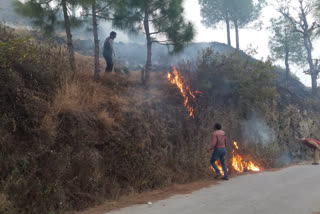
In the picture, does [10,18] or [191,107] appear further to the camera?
[10,18]

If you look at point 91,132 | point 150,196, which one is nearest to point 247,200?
point 150,196

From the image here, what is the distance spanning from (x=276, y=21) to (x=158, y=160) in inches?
1023

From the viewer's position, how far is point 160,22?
13.1 m

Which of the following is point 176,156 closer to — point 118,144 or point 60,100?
point 118,144

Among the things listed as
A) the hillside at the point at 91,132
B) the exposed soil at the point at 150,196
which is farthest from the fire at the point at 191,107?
the exposed soil at the point at 150,196

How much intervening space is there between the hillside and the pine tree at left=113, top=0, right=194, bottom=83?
1593 millimetres

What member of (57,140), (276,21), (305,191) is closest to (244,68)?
(305,191)

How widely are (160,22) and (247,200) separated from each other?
8943 mm

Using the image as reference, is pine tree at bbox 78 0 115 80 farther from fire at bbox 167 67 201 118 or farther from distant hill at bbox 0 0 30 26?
distant hill at bbox 0 0 30 26

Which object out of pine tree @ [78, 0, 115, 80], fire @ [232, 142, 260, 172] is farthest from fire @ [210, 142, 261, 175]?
pine tree @ [78, 0, 115, 80]

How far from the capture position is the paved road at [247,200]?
5.77 metres

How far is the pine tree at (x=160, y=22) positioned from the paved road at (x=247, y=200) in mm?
6721

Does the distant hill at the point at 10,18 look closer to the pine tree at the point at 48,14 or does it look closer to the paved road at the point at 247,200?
the pine tree at the point at 48,14

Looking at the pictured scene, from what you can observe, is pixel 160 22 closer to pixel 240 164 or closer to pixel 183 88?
pixel 183 88
